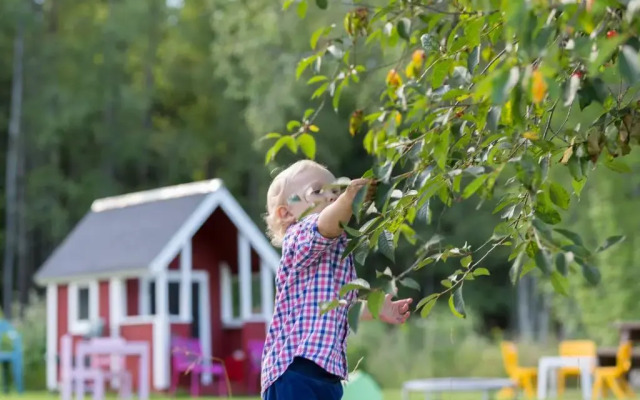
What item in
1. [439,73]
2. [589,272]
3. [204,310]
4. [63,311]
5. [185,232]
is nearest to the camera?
[589,272]

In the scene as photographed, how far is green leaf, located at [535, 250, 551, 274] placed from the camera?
2.15 meters

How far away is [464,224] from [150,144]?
985 centimetres

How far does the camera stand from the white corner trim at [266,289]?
58.9 ft

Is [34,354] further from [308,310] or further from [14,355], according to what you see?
[308,310]

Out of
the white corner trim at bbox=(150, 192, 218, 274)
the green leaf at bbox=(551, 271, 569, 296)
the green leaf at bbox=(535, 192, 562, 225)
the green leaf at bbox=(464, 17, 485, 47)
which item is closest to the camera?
the green leaf at bbox=(551, 271, 569, 296)

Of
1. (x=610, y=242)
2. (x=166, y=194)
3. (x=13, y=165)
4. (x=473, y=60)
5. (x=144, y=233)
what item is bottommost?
(x=610, y=242)

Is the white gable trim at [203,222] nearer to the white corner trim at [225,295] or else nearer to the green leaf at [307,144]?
the white corner trim at [225,295]

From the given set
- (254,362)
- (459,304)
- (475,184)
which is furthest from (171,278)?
(475,184)

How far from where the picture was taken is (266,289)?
59.9ft

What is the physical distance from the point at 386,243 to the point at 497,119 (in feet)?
1.98

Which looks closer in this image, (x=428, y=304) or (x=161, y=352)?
(x=428, y=304)

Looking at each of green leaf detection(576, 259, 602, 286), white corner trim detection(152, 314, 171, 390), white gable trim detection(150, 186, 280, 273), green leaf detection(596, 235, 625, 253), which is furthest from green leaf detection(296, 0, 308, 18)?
white gable trim detection(150, 186, 280, 273)

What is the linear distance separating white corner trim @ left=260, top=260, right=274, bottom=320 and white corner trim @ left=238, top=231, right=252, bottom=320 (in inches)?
9.5

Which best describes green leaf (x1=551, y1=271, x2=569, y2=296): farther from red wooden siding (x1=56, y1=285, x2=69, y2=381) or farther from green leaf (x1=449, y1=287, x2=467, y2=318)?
red wooden siding (x1=56, y1=285, x2=69, y2=381)
